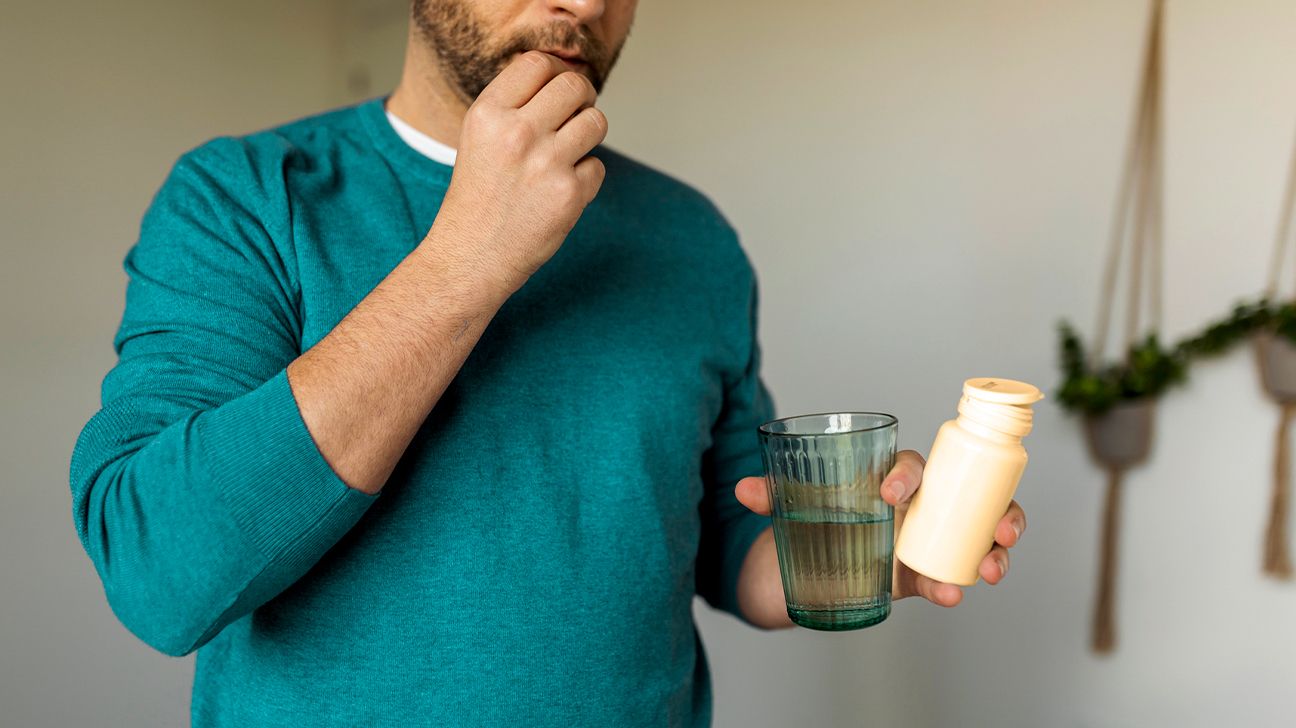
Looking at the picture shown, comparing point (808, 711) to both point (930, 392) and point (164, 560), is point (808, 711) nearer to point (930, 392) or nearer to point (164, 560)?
point (930, 392)

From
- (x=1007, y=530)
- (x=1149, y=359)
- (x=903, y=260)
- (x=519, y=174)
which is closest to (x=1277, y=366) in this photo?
(x=1149, y=359)

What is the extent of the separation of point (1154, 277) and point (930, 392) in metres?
0.47

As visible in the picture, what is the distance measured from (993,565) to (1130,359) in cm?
116

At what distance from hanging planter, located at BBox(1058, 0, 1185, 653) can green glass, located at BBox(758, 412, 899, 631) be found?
1118 mm

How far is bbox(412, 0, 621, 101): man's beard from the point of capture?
0.94m

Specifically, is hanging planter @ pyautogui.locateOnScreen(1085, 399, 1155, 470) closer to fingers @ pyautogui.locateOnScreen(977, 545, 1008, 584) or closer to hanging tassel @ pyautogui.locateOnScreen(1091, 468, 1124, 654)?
hanging tassel @ pyautogui.locateOnScreen(1091, 468, 1124, 654)

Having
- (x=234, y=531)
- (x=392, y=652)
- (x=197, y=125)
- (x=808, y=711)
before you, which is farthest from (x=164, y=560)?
(x=197, y=125)

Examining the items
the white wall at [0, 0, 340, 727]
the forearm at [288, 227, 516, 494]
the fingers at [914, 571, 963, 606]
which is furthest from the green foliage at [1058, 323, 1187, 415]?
the white wall at [0, 0, 340, 727]

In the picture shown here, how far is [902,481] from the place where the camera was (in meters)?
0.73

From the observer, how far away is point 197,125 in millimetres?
2783

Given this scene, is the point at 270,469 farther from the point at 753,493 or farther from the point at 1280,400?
the point at 1280,400

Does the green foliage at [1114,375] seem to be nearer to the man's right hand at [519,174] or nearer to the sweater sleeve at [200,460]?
the man's right hand at [519,174]

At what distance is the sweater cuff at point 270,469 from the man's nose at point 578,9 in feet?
1.44

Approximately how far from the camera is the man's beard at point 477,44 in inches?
37.1
